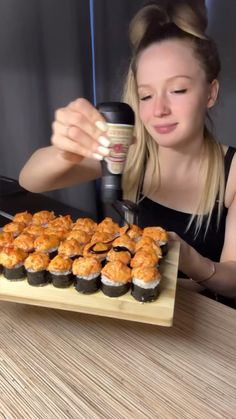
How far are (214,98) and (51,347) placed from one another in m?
0.72

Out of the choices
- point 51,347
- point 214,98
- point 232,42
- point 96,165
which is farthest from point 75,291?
point 232,42

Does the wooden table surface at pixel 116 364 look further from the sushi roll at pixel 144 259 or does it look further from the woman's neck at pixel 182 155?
the woman's neck at pixel 182 155

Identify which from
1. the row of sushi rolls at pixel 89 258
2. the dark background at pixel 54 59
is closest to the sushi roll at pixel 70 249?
the row of sushi rolls at pixel 89 258

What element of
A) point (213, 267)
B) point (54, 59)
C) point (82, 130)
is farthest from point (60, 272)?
point (54, 59)

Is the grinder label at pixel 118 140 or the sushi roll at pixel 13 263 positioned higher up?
the grinder label at pixel 118 140

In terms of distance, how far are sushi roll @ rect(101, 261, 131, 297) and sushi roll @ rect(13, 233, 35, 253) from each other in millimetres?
145

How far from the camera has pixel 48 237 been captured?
0.65 metres

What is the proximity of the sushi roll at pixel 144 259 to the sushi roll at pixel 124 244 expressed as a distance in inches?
1.3

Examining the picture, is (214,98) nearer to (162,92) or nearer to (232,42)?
(162,92)

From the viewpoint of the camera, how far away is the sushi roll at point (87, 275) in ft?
1.86

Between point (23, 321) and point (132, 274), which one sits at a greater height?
point (132, 274)

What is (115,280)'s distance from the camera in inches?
21.9

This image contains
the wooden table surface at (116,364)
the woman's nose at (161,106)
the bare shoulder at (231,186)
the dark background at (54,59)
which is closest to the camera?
the wooden table surface at (116,364)

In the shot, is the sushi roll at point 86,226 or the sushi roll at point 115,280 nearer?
the sushi roll at point 115,280
